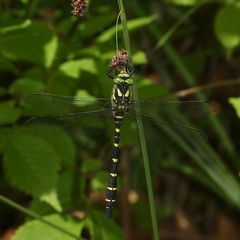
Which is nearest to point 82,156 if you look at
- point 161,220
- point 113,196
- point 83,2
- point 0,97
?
point 0,97

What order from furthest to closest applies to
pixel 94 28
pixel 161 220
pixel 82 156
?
pixel 161 220
pixel 82 156
pixel 94 28

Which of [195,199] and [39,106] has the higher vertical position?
[39,106]

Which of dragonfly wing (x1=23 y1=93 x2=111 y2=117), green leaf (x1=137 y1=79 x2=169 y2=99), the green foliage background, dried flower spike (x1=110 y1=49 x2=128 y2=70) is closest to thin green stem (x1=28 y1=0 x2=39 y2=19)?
the green foliage background

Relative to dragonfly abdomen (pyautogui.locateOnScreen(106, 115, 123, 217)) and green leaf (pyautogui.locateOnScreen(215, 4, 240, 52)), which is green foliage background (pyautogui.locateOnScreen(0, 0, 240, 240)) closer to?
green leaf (pyautogui.locateOnScreen(215, 4, 240, 52))

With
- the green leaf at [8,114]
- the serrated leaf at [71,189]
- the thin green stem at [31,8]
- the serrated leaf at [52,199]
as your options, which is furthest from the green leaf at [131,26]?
the serrated leaf at [52,199]

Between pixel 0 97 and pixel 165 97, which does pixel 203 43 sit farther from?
pixel 0 97

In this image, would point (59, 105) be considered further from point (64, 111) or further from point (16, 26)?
point (16, 26)
